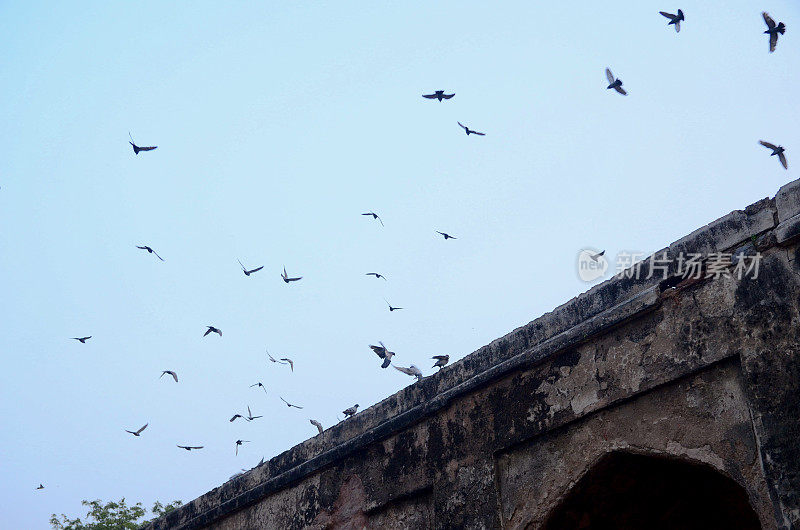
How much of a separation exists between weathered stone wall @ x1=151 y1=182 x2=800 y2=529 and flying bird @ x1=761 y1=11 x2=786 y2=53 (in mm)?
1597

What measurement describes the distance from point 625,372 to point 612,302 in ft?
1.41

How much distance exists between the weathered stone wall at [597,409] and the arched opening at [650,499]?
12 centimetres

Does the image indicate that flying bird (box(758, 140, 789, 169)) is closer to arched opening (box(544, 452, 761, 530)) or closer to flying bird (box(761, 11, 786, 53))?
flying bird (box(761, 11, 786, 53))

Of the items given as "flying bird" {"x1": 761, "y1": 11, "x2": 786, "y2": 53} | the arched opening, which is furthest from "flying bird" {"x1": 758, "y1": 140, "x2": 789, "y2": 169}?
the arched opening

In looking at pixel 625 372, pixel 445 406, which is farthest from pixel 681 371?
pixel 445 406

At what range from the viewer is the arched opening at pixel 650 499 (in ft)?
15.0

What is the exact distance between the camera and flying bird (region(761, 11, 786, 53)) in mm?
5199

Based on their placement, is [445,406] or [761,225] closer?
[761,225]

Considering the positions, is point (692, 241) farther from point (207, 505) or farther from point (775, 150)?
point (207, 505)

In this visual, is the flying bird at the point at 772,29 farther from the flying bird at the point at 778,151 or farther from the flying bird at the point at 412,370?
the flying bird at the point at 412,370

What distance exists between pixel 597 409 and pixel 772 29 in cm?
267

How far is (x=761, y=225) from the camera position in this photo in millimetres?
4094

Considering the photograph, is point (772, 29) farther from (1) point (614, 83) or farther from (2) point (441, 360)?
(2) point (441, 360)

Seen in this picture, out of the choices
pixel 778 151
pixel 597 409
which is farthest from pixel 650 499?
pixel 778 151
